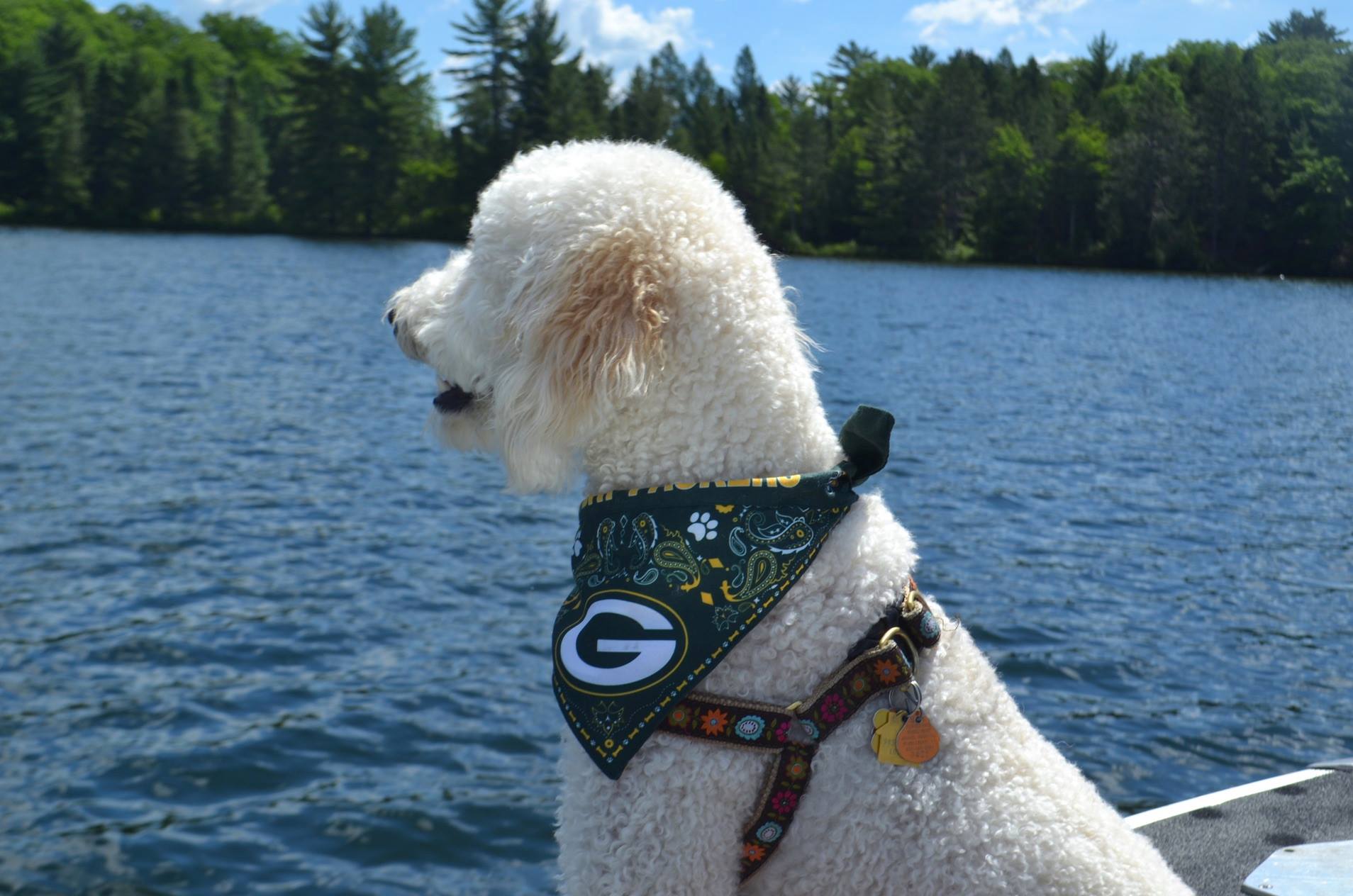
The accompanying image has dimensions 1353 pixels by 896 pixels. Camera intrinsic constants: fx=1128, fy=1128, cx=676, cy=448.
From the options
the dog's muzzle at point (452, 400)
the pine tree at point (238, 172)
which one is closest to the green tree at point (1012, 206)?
the pine tree at point (238, 172)

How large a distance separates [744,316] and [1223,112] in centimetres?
8165

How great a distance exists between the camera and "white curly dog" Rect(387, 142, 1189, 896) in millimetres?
2035

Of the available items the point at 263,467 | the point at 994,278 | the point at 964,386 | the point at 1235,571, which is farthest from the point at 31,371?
the point at 994,278

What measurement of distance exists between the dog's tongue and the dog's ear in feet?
1.03

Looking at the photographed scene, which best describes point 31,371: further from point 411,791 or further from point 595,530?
point 595,530

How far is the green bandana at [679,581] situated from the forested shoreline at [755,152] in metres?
73.4

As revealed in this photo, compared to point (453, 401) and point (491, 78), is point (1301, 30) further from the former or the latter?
point (453, 401)

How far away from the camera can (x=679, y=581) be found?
2109 mm

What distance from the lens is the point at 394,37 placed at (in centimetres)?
8006

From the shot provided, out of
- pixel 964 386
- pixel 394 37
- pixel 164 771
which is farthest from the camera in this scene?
pixel 394 37

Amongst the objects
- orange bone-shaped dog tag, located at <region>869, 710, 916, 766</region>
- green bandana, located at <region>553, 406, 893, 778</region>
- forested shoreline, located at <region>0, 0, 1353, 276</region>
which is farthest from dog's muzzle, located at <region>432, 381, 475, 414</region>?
forested shoreline, located at <region>0, 0, 1353, 276</region>

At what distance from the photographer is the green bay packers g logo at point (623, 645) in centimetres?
208

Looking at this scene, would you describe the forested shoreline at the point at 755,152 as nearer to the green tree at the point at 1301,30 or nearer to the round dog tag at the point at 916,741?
the green tree at the point at 1301,30

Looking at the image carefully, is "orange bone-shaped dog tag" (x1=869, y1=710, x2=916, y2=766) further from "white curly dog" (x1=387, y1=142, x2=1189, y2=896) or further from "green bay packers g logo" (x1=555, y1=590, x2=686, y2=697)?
"green bay packers g logo" (x1=555, y1=590, x2=686, y2=697)
